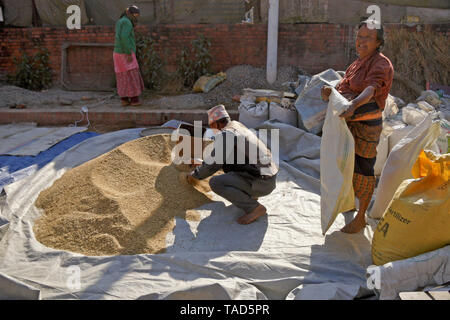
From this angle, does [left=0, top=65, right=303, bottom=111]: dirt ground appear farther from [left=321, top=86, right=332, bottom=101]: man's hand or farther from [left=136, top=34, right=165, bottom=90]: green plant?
[left=321, top=86, right=332, bottom=101]: man's hand

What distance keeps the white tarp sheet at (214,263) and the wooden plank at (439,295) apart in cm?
31

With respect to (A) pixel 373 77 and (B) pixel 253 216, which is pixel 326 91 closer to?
(A) pixel 373 77

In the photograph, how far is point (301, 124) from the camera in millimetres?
4238

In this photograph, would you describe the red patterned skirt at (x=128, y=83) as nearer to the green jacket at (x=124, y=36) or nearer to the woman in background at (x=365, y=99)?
the green jacket at (x=124, y=36)

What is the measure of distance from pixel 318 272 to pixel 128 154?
6.00ft

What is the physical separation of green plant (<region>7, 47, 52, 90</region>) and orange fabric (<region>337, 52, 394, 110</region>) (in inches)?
222

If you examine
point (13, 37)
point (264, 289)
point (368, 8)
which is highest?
point (368, 8)

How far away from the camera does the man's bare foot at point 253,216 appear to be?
2730 millimetres

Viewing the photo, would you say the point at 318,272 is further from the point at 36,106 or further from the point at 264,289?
the point at 36,106

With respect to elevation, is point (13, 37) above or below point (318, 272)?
above

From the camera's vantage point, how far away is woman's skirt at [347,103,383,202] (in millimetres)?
2447

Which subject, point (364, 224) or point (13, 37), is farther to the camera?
point (13, 37)

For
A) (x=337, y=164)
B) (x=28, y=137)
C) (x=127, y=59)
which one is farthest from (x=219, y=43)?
(x=337, y=164)
